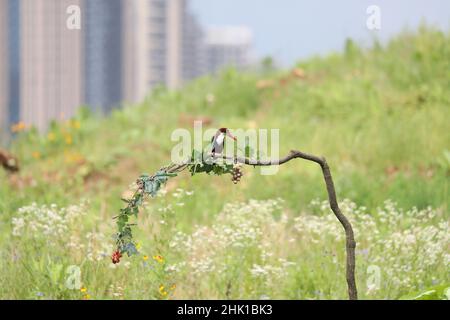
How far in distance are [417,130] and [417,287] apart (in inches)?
167

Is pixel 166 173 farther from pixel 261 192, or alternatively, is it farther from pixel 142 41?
pixel 142 41

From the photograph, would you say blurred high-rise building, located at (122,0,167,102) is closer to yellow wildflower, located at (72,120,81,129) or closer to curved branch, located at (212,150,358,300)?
yellow wildflower, located at (72,120,81,129)

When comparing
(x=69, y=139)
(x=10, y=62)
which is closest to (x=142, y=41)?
(x=10, y=62)

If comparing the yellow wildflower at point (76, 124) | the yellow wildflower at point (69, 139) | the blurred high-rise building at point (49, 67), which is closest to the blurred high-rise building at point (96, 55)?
the blurred high-rise building at point (49, 67)

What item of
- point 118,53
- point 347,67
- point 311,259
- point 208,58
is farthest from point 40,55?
point 311,259

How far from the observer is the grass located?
5.34m

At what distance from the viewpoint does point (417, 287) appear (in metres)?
5.37

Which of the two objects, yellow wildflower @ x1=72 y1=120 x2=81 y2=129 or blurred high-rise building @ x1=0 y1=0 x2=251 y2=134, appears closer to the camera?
yellow wildflower @ x1=72 y1=120 x2=81 y2=129

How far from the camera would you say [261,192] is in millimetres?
8305

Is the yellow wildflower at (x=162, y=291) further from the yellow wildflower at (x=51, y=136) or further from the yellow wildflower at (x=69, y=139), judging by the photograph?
the yellow wildflower at (x=51, y=136)

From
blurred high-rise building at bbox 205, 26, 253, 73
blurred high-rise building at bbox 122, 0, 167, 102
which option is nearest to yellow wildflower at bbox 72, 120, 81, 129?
blurred high-rise building at bbox 122, 0, 167, 102

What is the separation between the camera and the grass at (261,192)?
5.34m

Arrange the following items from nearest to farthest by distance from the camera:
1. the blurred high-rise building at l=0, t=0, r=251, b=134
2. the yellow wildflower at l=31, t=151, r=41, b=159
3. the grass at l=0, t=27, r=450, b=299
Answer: the grass at l=0, t=27, r=450, b=299, the yellow wildflower at l=31, t=151, r=41, b=159, the blurred high-rise building at l=0, t=0, r=251, b=134

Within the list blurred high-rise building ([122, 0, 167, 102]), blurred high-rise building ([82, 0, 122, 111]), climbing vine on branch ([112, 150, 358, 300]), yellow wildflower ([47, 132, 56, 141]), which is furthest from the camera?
blurred high-rise building ([82, 0, 122, 111])
